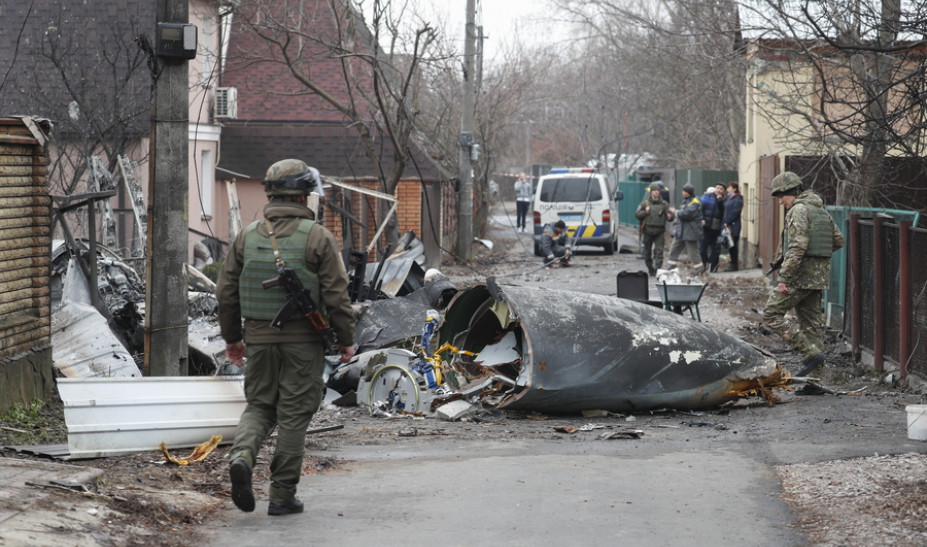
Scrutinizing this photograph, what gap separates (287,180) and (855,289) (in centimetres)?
796

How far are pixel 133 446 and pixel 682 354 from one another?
4415 millimetres

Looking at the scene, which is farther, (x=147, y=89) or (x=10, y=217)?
(x=147, y=89)

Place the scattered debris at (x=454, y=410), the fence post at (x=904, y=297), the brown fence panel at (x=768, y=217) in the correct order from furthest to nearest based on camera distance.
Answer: the brown fence panel at (x=768, y=217) → the fence post at (x=904, y=297) → the scattered debris at (x=454, y=410)

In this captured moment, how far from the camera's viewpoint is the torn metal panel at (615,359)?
8.53 meters

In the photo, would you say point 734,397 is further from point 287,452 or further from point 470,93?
point 470,93

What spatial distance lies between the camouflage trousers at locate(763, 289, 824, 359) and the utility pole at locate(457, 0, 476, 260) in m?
15.4

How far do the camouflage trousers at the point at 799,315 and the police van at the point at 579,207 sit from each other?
58.1 ft

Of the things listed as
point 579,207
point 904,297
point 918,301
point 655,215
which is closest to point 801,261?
point 904,297

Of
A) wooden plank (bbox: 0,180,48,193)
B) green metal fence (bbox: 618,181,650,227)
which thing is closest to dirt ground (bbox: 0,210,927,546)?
wooden plank (bbox: 0,180,48,193)

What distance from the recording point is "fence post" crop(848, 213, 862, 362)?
37.8 feet

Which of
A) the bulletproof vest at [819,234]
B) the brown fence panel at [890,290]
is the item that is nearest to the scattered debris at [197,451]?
the bulletproof vest at [819,234]

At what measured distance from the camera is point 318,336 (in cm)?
551

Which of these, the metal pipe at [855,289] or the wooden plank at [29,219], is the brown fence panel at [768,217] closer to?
the metal pipe at [855,289]

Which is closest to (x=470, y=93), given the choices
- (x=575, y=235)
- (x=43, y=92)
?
(x=575, y=235)
